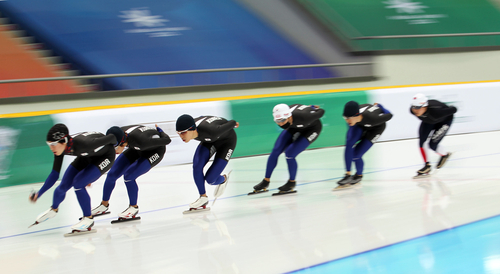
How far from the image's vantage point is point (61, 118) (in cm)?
786

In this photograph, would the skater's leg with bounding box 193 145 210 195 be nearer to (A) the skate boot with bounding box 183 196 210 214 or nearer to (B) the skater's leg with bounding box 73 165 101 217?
(A) the skate boot with bounding box 183 196 210 214

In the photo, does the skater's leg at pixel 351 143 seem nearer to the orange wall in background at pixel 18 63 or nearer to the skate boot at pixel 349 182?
the skate boot at pixel 349 182

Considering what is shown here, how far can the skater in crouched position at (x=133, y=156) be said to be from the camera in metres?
4.57

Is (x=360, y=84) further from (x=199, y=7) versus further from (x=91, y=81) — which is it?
(x=91, y=81)

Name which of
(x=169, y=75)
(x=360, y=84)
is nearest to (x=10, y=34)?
(x=169, y=75)

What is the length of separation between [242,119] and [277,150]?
3.64 meters

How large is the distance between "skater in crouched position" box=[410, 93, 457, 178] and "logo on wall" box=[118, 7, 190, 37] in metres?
8.28

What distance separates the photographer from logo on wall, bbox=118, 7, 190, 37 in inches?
482

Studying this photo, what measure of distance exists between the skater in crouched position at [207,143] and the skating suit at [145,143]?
27 cm

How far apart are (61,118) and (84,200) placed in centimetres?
417

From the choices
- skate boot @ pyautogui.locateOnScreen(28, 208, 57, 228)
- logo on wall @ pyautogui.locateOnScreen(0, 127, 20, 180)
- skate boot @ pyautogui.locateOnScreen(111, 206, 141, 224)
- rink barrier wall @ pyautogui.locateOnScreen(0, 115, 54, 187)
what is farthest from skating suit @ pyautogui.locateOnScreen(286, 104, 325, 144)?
logo on wall @ pyautogui.locateOnScreen(0, 127, 20, 180)

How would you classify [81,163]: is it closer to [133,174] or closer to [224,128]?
[133,174]

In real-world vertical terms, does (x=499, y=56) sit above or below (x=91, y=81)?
below


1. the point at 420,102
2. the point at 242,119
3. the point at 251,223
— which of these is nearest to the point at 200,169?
the point at 251,223
